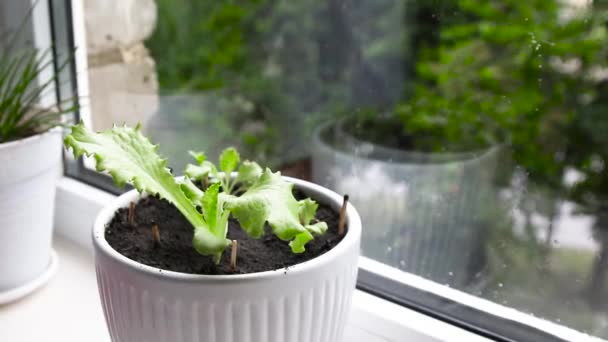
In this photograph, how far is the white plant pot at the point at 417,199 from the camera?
2.57 feet

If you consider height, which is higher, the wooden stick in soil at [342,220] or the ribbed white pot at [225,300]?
the wooden stick in soil at [342,220]

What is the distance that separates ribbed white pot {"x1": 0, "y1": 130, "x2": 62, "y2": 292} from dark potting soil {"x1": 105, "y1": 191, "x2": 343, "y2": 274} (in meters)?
0.23

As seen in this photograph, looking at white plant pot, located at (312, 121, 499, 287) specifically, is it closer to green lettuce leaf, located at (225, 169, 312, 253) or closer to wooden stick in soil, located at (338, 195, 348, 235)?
wooden stick in soil, located at (338, 195, 348, 235)

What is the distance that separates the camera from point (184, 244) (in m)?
0.54

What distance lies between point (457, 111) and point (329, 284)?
40 centimetres

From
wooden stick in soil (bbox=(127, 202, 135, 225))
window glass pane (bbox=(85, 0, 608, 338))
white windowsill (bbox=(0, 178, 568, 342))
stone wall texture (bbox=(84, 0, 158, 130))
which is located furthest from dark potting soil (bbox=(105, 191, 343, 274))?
stone wall texture (bbox=(84, 0, 158, 130))

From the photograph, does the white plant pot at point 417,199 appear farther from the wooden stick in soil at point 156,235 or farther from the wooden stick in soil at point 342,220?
A: the wooden stick in soil at point 156,235

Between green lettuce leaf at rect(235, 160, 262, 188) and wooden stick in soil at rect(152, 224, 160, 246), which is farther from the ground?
green lettuce leaf at rect(235, 160, 262, 188)

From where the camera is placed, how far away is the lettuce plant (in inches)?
17.6

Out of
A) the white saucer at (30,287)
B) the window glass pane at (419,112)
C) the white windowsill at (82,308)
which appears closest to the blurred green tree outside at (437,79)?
the window glass pane at (419,112)

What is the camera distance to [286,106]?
1.03 metres

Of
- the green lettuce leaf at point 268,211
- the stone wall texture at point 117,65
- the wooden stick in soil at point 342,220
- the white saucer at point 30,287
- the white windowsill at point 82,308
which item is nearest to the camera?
the green lettuce leaf at point 268,211

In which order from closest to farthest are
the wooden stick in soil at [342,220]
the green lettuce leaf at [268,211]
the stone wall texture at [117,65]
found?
the green lettuce leaf at [268,211] → the wooden stick in soil at [342,220] → the stone wall texture at [117,65]

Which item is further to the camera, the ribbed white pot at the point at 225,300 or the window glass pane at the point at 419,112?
the window glass pane at the point at 419,112
